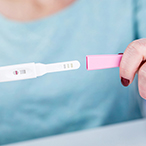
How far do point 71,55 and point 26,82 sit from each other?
15 cm

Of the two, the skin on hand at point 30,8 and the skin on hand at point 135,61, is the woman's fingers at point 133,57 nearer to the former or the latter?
the skin on hand at point 135,61

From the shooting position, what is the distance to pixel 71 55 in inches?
19.1

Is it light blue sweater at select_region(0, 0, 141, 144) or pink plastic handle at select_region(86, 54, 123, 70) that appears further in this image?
light blue sweater at select_region(0, 0, 141, 144)

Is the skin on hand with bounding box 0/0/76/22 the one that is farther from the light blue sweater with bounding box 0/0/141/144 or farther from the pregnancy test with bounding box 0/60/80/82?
the pregnancy test with bounding box 0/60/80/82

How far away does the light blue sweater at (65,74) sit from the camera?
0.46 m

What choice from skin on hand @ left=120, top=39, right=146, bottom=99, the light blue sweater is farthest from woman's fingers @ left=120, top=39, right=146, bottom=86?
the light blue sweater

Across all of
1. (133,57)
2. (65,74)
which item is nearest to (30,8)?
(65,74)

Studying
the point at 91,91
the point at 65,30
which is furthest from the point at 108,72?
the point at 65,30

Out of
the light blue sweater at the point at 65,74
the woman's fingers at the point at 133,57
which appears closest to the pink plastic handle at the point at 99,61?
the woman's fingers at the point at 133,57

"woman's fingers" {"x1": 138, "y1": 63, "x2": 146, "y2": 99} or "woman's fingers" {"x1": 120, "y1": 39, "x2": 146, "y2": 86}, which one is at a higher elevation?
"woman's fingers" {"x1": 120, "y1": 39, "x2": 146, "y2": 86}

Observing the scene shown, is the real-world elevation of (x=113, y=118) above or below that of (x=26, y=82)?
below

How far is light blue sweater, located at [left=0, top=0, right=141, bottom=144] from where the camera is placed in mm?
465

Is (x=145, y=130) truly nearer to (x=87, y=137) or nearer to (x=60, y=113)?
(x=87, y=137)

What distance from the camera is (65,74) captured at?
49cm
